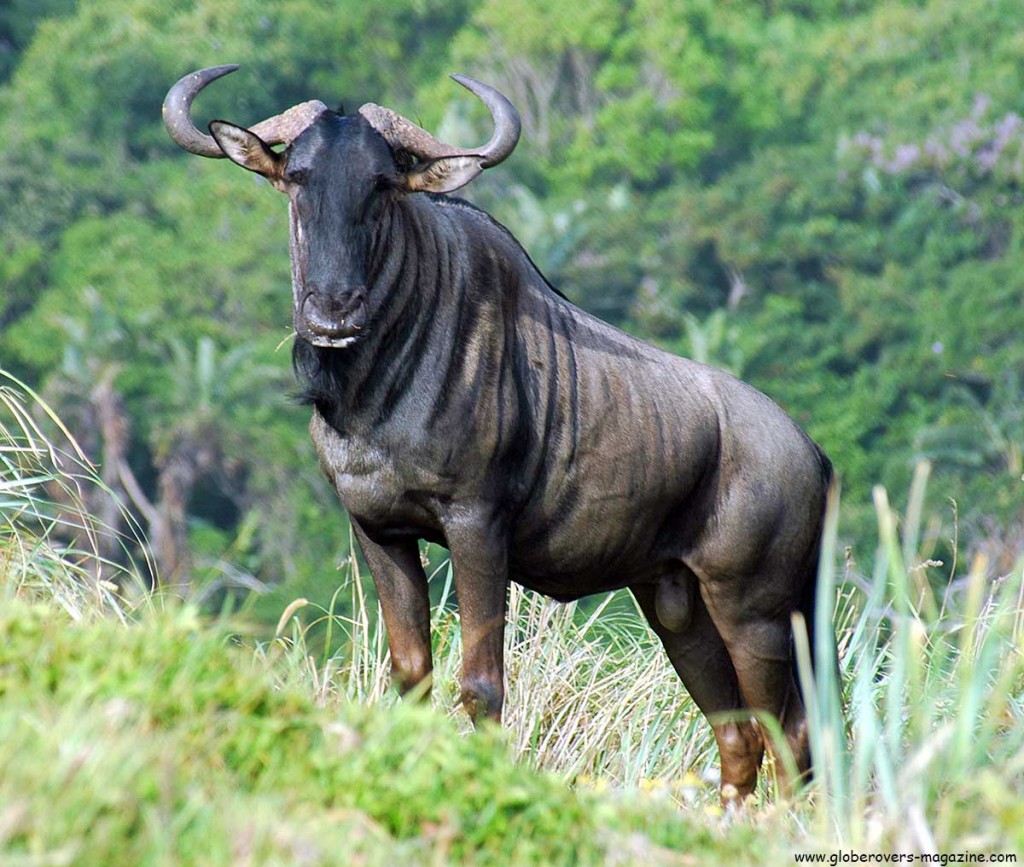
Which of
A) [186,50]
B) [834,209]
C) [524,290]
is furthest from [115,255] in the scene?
[524,290]

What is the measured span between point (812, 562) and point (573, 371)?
4.00 feet

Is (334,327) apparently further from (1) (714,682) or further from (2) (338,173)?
(1) (714,682)

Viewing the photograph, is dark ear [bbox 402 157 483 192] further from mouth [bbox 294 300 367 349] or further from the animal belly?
the animal belly

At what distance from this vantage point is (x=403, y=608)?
6.43 metres

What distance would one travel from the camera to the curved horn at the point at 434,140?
621cm

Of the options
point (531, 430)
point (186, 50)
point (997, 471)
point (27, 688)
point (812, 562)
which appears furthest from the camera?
point (186, 50)

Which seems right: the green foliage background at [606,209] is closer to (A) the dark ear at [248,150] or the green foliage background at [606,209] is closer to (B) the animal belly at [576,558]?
(B) the animal belly at [576,558]

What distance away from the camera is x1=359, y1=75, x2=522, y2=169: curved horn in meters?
6.21

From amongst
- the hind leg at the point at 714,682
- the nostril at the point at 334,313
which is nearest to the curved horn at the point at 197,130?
the nostril at the point at 334,313

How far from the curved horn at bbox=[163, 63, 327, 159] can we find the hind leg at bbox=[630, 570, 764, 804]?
2201 mm

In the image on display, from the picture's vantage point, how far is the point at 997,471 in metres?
42.3

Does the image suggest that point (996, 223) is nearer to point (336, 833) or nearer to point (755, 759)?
point (755, 759)

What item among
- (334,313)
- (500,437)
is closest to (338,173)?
(334,313)

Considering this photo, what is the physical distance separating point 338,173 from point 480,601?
150 centimetres
